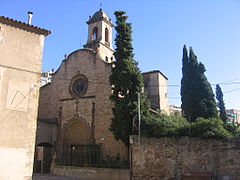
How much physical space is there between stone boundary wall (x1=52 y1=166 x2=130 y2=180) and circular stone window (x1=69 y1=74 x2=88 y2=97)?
22.5ft

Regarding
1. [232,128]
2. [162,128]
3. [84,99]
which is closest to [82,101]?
[84,99]

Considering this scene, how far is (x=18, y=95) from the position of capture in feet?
33.8

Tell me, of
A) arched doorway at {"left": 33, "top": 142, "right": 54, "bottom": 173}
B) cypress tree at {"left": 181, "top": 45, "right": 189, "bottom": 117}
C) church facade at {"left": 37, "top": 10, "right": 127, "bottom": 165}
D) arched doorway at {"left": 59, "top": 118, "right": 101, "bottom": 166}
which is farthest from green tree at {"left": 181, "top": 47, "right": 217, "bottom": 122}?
arched doorway at {"left": 33, "top": 142, "right": 54, "bottom": 173}

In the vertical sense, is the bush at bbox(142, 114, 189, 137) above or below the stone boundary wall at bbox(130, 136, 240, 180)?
above

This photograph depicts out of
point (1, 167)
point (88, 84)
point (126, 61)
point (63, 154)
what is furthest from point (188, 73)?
point (1, 167)

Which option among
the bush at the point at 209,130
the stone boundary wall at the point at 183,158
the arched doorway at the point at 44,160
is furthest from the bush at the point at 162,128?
the arched doorway at the point at 44,160

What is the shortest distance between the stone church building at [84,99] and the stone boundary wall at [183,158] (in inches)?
170

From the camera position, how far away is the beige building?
9.66 m

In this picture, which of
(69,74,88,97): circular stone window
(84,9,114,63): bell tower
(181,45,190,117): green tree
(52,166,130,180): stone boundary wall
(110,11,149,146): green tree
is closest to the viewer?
(52,166,130,180): stone boundary wall

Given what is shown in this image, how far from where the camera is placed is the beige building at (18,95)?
966cm

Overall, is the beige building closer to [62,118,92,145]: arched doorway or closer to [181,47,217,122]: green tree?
[62,118,92,145]: arched doorway

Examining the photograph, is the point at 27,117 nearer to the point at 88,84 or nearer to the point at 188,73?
the point at 88,84

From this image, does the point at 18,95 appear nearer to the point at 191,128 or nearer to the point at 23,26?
the point at 23,26

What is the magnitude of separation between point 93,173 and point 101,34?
14.2m
